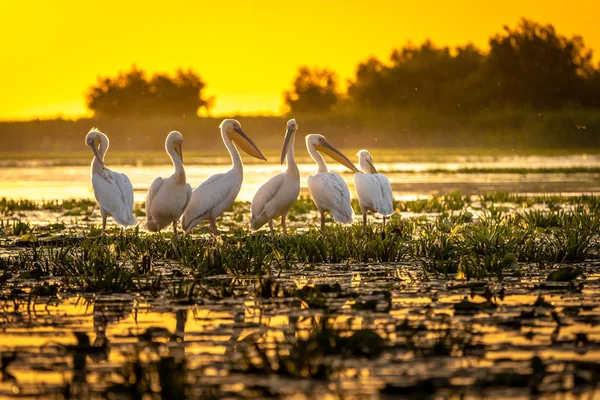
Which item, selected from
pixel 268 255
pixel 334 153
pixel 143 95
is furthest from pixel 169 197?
pixel 143 95

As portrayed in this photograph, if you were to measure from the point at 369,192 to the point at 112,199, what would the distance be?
8.82 feet

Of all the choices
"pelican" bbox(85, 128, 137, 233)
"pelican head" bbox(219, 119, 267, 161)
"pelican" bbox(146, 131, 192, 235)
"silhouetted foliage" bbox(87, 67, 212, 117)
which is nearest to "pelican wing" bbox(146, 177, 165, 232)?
"pelican" bbox(146, 131, 192, 235)

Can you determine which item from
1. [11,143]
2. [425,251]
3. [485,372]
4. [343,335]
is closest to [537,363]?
[485,372]

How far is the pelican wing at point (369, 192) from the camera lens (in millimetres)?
12656

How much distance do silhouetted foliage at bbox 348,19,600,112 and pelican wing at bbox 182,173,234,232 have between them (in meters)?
59.9

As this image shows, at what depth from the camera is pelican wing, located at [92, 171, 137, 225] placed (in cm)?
1240

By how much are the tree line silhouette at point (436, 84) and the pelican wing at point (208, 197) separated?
5991 centimetres

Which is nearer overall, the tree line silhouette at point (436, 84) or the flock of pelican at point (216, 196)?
the flock of pelican at point (216, 196)

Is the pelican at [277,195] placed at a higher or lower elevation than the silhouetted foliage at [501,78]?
lower

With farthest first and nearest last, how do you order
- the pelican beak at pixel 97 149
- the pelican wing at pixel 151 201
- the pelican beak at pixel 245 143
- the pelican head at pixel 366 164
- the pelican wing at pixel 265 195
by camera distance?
the pelican head at pixel 366 164 → the pelican beak at pixel 97 149 → the pelican beak at pixel 245 143 → the pelican wing at pixel 265 195 → the pelican wing at pixel 151 201

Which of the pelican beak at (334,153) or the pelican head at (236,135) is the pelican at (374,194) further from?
the pelican head at (236,135)

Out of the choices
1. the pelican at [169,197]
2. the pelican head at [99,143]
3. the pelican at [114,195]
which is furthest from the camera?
the pelican head at [99,143]

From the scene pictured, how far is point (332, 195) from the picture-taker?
12398 millimetres

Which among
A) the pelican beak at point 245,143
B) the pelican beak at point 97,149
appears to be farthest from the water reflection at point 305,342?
the pelican beak at point 97,149
